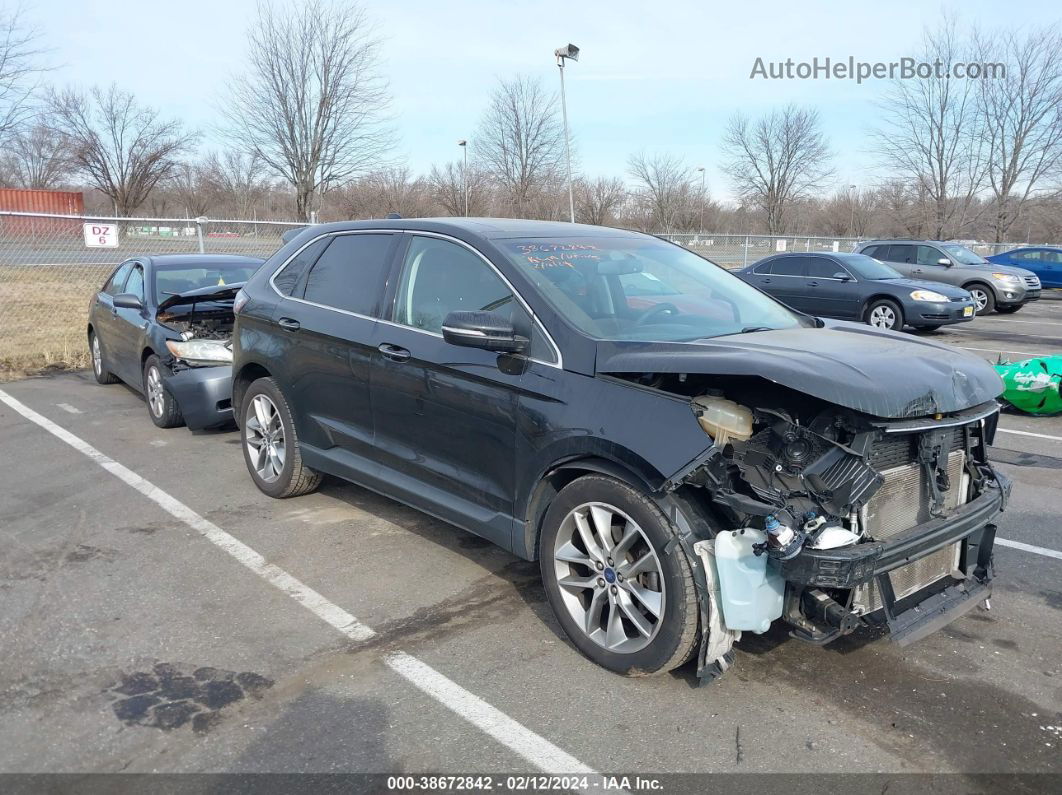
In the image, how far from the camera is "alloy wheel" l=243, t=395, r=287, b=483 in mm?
5352

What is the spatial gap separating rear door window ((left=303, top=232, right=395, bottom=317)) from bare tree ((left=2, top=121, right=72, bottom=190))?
34.8m

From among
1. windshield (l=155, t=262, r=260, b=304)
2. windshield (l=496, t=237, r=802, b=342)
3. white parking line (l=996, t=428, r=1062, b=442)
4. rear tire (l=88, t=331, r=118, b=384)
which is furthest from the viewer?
rear tire (l=88, t=331, r=118, b=384)

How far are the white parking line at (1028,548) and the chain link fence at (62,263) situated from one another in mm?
11088

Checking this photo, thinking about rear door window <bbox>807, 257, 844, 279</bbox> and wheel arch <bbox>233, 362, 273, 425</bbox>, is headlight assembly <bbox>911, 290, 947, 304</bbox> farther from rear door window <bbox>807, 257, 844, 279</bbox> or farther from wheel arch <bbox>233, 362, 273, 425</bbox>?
wheel arch <bbox>233, 362, 273, 425</bbox>

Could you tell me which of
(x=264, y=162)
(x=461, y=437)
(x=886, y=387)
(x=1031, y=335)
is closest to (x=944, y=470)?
(x=886, y=387)

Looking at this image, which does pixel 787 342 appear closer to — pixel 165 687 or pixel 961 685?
pixel 961 685

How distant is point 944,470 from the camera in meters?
3.24

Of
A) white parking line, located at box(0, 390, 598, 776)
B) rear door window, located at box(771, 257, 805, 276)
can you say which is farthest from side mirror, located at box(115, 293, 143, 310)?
rear door window, located at box(771, 257, 805, 276)

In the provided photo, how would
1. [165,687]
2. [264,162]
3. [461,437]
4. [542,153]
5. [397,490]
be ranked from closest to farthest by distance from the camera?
1. [165,687]
2. [461,437]
3. [397,490]
4. [264,162]
5. [542,153]

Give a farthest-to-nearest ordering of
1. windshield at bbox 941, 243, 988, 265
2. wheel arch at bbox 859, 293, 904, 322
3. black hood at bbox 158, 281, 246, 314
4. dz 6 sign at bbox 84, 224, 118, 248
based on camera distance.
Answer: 1. windshield at bbox 941, 243, 988, 265
2. wheel arch at bbox 859, 293, 904, 322
3. dz 6 sign at bbox 84, 224, 118, 248
4. black hood at bbox 158, 281, 246, 314

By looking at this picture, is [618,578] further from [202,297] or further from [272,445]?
[202,297]

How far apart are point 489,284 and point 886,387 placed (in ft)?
6.02

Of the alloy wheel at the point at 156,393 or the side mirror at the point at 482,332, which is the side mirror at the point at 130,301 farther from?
the side mirror at the point at 482,332

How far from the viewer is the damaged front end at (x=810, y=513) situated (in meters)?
2.86
